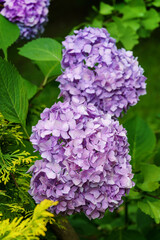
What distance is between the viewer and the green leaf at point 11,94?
987mm

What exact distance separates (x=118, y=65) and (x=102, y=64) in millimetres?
41

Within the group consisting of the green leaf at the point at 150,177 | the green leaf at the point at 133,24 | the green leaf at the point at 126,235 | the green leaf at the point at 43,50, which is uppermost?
the green leaf at the point at 133,24

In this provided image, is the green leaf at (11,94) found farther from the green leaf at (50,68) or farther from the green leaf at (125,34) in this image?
the green leaf at (125,34)

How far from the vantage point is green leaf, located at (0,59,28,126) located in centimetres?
99

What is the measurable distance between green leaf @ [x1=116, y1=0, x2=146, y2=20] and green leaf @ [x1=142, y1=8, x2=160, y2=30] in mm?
31

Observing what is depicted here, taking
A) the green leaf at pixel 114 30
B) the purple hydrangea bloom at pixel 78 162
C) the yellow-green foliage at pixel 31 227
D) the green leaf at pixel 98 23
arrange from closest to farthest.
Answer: the yellow-green foliage at pixel 31 227
the purple hydrangea bloom at pixel 78 162
the green leaf at pixel 114 30
the green leaf at pixel 98 23

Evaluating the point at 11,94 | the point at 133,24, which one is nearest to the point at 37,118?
the point at 11,94

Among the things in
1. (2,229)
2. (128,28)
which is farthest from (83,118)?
(128,28)

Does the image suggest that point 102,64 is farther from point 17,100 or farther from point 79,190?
point 79,190

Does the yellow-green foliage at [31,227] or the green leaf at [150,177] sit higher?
the yellow-green foliage at [31,227]

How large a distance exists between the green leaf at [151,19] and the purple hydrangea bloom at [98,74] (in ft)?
1.85

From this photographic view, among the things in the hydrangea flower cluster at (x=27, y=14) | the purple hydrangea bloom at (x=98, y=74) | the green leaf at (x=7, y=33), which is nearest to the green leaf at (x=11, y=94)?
the purple hydrangea bloom at (x=98, y=74)

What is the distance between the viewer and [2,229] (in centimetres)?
68

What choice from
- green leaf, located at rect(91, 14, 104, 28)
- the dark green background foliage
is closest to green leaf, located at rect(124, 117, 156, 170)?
the dark green background foliage
